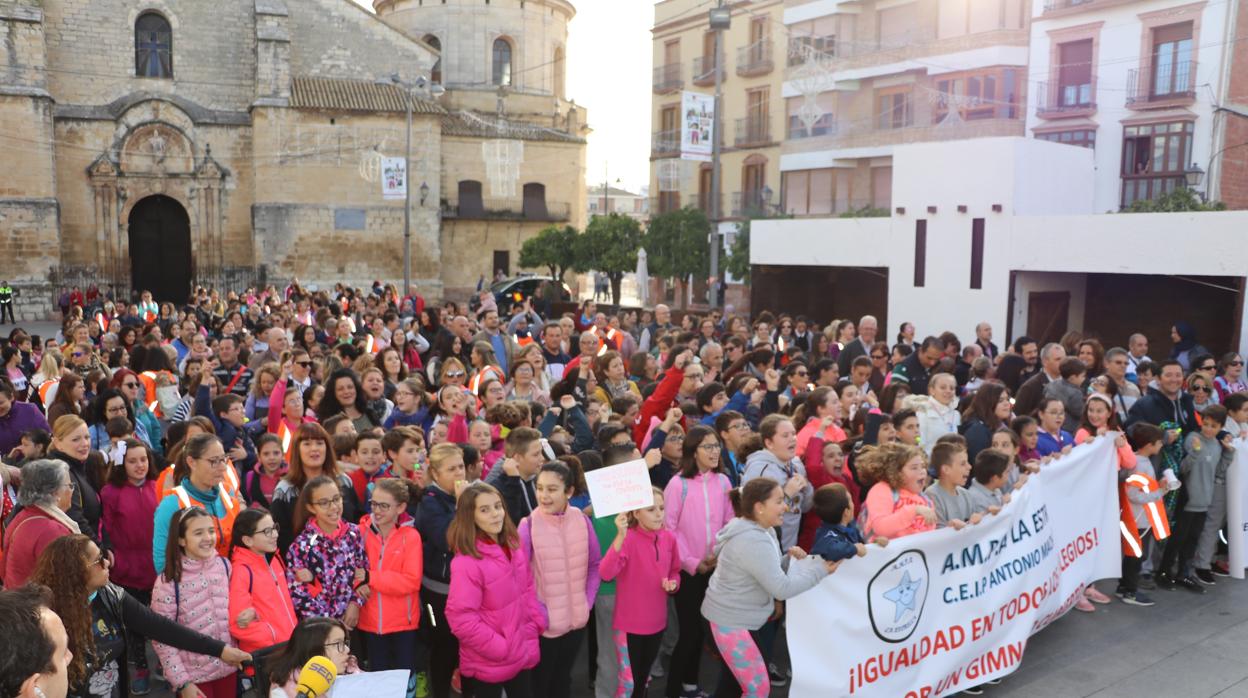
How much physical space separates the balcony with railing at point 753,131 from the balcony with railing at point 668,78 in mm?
4129

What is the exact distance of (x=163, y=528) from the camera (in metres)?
5.25

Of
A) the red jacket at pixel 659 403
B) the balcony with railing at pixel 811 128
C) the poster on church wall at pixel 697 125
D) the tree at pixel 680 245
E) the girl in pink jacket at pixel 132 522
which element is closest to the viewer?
the girl in pink jacket at pixel 132 522

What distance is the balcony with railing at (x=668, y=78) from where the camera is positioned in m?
41.9

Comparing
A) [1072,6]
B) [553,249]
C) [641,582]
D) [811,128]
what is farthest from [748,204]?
[641,582]

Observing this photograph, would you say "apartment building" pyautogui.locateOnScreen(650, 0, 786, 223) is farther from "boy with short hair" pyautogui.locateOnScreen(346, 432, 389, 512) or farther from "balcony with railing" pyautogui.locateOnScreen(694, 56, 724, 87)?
"boy with short hair" pyautogui.locateOnScreen(346, 432, 389, 512)

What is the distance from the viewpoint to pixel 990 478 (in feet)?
21.1

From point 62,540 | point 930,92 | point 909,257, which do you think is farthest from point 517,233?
point 62,540

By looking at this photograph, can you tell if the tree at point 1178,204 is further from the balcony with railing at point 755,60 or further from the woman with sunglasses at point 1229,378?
the balcony with railing at point 755,60

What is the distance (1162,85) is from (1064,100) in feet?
9.24

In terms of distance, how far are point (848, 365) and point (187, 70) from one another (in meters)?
29.6

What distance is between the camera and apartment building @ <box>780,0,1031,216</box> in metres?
29.5

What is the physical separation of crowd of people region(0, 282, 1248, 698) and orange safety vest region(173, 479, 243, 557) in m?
0.02

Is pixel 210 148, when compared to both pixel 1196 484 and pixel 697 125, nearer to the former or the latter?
pixel 697 125

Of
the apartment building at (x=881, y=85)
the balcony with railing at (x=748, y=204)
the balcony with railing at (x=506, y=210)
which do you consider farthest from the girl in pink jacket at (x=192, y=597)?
the balcony with railing at (x=506, y=210)
